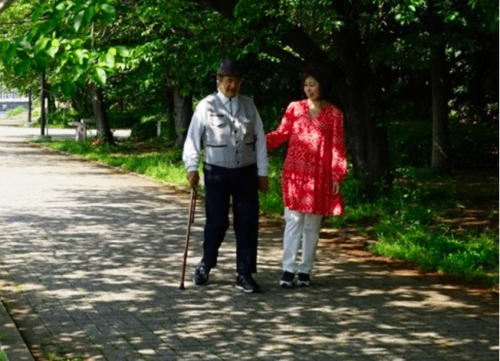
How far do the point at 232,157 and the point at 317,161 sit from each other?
72cm

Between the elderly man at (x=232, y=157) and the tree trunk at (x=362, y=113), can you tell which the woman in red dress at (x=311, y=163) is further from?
the tree trunk at (x=362, y=113)

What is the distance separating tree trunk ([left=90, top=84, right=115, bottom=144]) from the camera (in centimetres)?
3619

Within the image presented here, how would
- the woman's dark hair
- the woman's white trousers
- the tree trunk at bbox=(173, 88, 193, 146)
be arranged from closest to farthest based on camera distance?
the woman's dark hair → the woman's white trousers → the tree trunk at bbox=(173, 88, 193, 146)

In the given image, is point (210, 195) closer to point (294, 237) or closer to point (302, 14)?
point (294, 237)

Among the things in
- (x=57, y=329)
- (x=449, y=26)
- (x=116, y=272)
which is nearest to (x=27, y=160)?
(x=449, y=26)

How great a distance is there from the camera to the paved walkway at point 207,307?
692 centimetres

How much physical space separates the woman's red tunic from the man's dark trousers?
335mm

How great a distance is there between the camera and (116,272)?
9.99m

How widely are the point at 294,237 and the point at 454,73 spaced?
18.8m

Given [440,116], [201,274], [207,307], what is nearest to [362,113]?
[440,116]

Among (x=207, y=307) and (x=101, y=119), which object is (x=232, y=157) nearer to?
→ (x=207, y=307)

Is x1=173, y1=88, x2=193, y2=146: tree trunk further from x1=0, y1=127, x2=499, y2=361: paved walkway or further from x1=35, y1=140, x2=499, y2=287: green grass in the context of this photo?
x1=0, y1=127, x2=499, y2=361: paved walkway

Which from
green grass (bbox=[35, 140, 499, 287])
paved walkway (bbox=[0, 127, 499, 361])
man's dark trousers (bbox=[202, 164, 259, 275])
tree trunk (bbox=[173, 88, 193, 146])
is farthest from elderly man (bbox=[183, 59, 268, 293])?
tree trunk (bbox=[173, 88, 193, 146])

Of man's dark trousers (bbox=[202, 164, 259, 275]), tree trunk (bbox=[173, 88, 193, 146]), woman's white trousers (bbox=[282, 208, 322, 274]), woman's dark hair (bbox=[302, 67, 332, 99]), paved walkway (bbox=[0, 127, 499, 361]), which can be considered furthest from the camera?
tree trunk (bbox=[173, 88, 193, 146])
